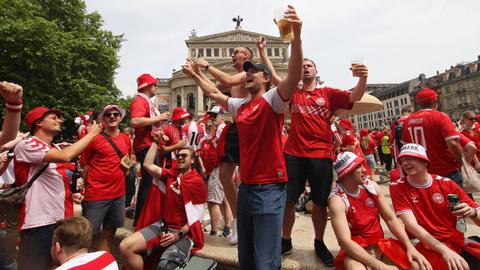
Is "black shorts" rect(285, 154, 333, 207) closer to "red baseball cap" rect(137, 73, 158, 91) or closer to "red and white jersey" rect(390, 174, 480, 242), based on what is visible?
"red and white jersey" rect(390, 174, 480, 242)

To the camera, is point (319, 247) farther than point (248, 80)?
Yes

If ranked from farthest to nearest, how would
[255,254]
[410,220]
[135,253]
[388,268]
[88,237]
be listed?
[135,253], [410,220], [388,268], [255,254], [88,237]

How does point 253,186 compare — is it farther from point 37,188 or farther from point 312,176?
point 37,188

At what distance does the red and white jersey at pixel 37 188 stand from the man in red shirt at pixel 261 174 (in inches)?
70.2

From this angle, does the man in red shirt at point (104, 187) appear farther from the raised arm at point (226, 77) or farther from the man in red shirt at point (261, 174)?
Result: the man in red shirt at point (261, 174)

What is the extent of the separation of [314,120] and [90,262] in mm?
2251

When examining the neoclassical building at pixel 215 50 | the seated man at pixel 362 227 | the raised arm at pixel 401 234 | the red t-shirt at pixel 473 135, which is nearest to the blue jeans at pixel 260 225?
the seated man at pixel 362 227

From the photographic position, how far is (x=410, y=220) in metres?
2.41

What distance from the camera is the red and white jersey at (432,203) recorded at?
94.7 inches

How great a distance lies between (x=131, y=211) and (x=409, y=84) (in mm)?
90434

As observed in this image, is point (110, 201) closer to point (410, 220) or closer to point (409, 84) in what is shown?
point (410, 220)

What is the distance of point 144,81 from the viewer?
4020mm

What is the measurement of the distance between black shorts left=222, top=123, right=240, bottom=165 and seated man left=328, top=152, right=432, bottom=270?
1119 mm

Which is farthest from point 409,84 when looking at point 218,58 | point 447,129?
point 447,129
